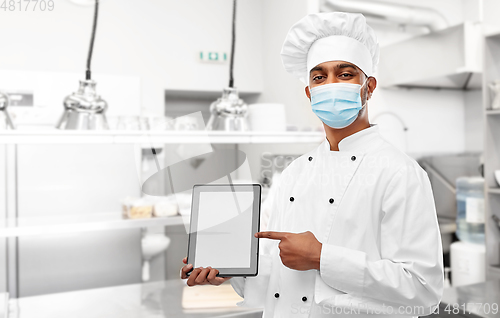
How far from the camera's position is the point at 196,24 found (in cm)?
259

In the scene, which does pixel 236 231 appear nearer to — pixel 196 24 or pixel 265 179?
pixel 265 179

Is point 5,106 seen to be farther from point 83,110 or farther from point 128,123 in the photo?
point 128,123

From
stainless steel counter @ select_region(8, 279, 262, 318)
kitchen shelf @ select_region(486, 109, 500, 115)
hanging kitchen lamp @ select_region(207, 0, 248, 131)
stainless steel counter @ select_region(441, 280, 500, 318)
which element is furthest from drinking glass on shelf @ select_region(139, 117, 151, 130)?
kitchen shelf @ select_region(486, 109, 500, 115)

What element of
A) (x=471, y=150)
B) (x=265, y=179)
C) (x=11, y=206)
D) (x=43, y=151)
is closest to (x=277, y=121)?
(x=265, y=179)

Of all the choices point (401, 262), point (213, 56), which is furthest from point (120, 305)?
point (213, 56)

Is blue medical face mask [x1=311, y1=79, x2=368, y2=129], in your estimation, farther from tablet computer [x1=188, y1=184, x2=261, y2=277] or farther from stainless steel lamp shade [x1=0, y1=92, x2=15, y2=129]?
stainless steel lamp shade [x1=0, y1=92, x2=15, y2=129]

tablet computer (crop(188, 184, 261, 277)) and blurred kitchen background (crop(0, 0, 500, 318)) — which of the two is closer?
tablet computer (crop(188, 184, 261, 277))

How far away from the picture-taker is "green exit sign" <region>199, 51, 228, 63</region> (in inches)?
101

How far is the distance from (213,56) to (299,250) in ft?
6.69

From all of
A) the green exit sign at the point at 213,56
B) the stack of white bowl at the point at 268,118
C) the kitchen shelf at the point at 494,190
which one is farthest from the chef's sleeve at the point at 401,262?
the green exit sign at the point at 213,56

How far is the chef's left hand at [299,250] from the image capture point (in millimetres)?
743

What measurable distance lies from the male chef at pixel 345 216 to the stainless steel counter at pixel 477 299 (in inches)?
30.8

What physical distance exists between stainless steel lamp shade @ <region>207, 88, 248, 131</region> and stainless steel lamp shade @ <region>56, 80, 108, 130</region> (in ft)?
1.34

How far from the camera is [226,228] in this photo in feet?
2.68
